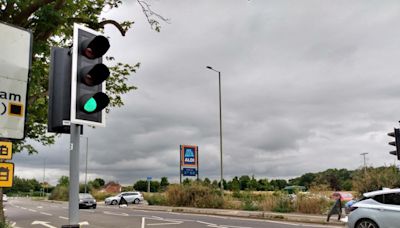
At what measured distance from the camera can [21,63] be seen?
14.7ft

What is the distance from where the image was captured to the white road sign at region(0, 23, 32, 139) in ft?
14.1

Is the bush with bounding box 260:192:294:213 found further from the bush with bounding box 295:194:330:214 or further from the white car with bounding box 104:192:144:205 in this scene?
the white car with bounding box 104:192:144:205

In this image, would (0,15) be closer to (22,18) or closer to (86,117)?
(22,18)

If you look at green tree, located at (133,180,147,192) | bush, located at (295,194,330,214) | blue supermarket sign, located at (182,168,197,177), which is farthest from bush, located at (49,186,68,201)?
bush, located at (295,194,330,214)

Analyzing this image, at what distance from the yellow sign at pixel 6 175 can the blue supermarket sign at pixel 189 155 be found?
3199 cm

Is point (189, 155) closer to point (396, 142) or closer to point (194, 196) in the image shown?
point (194, 196)

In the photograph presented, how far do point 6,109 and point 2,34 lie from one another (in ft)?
→ 2.48

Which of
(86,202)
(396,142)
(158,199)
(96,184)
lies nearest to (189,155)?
(158,199)

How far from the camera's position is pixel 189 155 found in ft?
120

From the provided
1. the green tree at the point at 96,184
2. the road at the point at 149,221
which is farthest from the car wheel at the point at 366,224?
the green tree at the point at 96,184

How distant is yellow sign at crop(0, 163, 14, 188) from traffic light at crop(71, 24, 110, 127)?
0.78 meters

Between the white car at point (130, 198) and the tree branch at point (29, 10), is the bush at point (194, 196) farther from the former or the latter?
the tree branch at point (29, 10)

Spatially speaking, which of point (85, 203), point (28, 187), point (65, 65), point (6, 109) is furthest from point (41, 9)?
point (28, 187)

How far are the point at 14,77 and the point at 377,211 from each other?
31.7 ft
